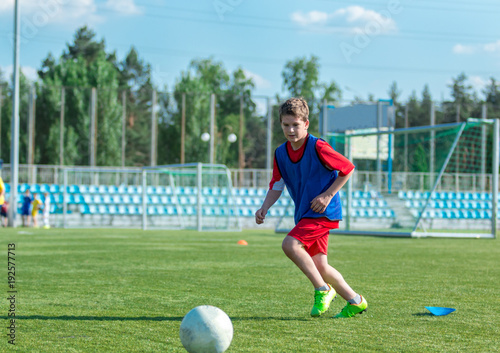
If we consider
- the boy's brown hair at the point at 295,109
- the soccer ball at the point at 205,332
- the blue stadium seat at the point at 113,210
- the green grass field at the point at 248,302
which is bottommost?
the blue stadium seat at the point at 113,210

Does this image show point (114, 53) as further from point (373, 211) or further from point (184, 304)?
point (184, 304)

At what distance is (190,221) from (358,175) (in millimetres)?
6818

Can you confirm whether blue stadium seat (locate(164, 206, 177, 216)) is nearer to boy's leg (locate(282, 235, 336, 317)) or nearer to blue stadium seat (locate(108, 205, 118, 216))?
blue stadium seat (locate(108, 205, 118, 216))

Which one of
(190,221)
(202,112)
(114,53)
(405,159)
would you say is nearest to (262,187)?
(190,221)

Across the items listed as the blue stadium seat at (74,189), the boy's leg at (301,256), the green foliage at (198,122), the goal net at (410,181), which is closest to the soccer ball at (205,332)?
the boy's leg at (301,256)

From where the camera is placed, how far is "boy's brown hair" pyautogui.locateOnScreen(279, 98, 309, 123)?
476cm

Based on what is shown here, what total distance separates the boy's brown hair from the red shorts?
2.53 ft

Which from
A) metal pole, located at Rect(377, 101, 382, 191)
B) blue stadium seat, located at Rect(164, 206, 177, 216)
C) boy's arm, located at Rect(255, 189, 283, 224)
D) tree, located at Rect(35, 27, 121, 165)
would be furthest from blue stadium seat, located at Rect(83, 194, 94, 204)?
boy's arm, located at Rect(255, 189, 283, 224)

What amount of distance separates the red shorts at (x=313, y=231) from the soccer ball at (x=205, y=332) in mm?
1317

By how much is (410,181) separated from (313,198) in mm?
16591

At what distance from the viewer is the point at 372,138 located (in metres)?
19.6

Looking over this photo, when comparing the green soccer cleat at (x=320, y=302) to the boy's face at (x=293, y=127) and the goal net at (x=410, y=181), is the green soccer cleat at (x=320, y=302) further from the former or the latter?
the goal net at (x=410, y=181)

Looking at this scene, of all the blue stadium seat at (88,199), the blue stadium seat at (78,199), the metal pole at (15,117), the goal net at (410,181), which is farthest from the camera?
the blue stadium seat at (88,199)

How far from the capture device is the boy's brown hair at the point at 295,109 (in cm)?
476
